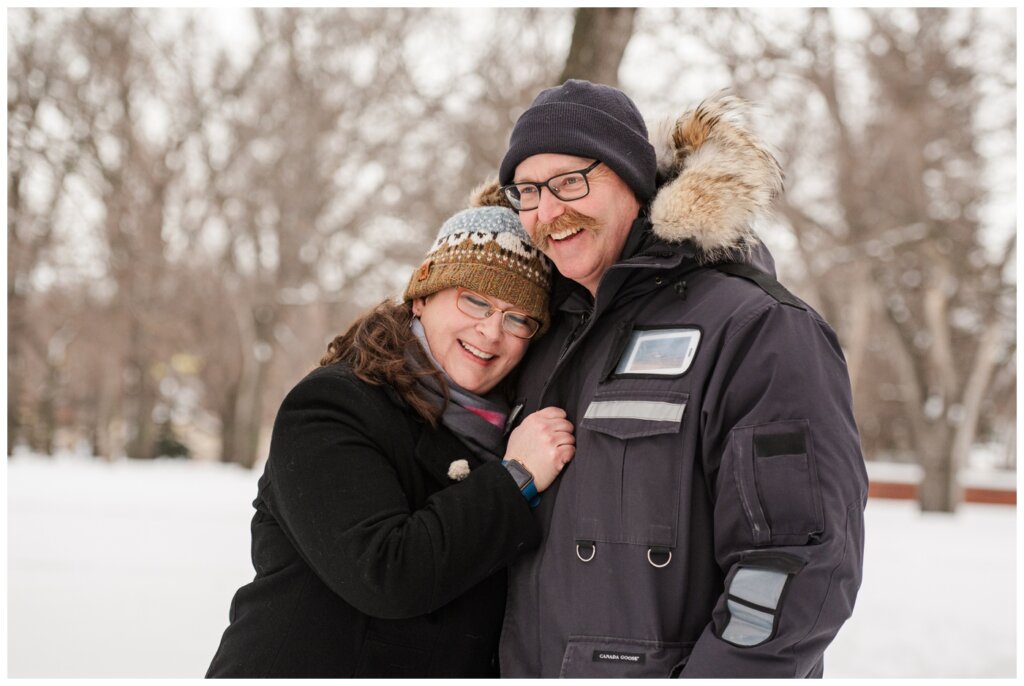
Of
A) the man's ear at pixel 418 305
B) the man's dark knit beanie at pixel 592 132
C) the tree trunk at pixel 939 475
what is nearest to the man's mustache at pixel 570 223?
the man's dark knit beanie at pixel 592 132

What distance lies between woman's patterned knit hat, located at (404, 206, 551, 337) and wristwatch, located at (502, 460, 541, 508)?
1.58 ft

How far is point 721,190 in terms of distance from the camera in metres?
2.27

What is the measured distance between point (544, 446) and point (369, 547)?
0.52 meters

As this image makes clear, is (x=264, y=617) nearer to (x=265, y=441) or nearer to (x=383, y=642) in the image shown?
(x=383, y=642)

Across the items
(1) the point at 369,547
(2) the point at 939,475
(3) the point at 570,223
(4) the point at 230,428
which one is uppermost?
(3) the point at 570,223

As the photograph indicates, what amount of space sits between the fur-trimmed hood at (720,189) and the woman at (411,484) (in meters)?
0.51

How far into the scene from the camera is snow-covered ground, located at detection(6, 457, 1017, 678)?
20.0ft

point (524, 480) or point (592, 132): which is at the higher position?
point (592, 132)

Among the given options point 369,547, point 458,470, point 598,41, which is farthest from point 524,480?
point 598,41

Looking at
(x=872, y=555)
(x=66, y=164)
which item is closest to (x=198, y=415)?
(x=66, y=164)

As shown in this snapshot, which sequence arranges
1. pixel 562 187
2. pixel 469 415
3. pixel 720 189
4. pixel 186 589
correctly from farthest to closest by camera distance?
pixel 186 589 → pixel 469 415 → pixel 562 187 → pixel 720 189

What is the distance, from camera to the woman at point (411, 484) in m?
2.25

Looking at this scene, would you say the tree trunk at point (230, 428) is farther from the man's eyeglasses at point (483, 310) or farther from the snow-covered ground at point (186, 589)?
the man's eyeglasses at point (483, 310)

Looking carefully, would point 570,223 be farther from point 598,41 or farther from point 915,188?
point 915,188
